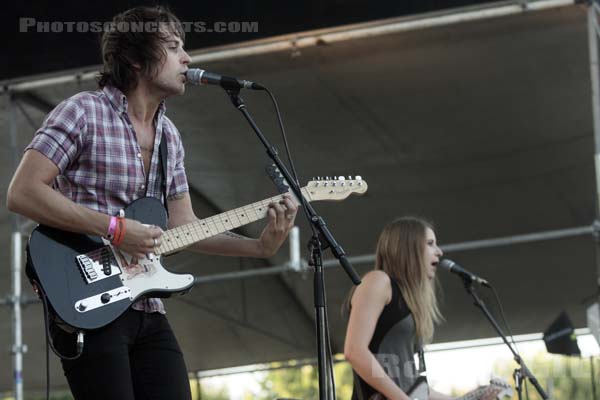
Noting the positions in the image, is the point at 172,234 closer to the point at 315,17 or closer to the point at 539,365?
the point at 315,17

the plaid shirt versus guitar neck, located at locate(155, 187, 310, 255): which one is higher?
the plaid shirt

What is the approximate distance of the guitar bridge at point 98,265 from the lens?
2875 millimetres

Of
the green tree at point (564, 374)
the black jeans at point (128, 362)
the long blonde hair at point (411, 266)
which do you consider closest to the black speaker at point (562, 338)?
the green tree at point (564, 374)

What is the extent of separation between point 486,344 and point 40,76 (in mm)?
3990

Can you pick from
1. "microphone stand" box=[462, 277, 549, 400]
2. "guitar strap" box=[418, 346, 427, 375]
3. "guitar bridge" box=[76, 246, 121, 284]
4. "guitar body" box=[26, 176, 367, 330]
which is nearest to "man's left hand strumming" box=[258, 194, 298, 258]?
"guitar body" box=[26, 176, 367, 330]

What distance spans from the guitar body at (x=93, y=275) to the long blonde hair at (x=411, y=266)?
54.6 inches

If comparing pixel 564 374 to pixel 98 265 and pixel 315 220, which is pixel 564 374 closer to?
pixel 315 220

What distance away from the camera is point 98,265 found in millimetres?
2906

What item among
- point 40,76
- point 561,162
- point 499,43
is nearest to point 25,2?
point 40,76

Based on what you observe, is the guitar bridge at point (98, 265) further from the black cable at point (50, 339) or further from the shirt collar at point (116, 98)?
the shirt collar at point (116, 98)

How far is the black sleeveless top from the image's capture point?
4.02m

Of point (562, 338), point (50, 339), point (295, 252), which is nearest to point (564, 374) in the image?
point (562, 338)

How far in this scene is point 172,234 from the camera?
313 cm

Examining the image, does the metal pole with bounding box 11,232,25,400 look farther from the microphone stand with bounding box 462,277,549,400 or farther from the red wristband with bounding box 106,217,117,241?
the red wristband with bounding box 106,217,117,241
